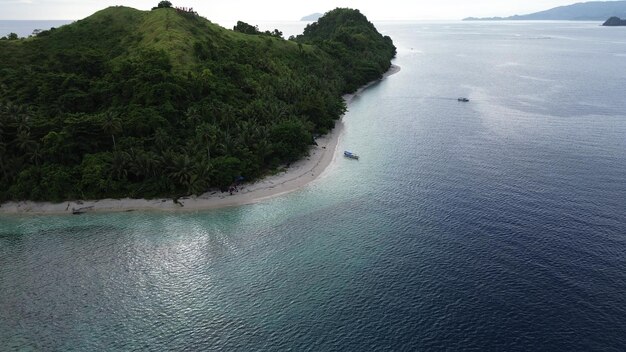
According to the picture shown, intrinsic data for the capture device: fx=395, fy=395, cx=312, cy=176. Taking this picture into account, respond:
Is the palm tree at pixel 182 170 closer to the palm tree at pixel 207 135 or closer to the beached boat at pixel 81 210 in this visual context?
the palm tree at pixel 207 135

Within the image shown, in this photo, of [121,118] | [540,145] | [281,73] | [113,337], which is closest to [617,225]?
[540,145]

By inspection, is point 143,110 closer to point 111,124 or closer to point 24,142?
point 111,124

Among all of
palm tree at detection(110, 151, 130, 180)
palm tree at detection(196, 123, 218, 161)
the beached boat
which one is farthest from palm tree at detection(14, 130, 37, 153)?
palm tree at detection(196, 123, 218, 161)

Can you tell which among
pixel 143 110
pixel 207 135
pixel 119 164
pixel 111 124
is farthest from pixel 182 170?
pixel 143 110

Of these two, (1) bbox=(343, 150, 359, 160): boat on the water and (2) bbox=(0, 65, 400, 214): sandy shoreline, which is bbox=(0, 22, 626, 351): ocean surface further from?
(1) bbox=(343, 150, 359, 160): boat on the water

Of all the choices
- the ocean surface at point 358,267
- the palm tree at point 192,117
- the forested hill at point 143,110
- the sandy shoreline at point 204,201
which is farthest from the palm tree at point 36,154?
the palm tree at point 192,117

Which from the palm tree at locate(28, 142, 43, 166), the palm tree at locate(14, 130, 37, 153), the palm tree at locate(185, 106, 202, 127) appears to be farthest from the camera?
the palm tree at locate(185, 106, 202, 127)
